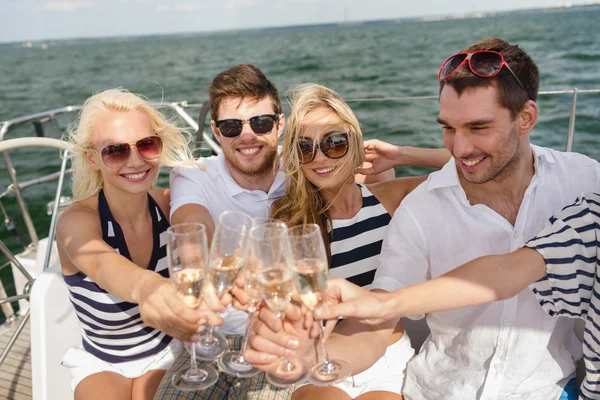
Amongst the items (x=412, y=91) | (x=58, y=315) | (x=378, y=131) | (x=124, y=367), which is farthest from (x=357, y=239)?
(x=412, y=91)

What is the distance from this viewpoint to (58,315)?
8.12 ft

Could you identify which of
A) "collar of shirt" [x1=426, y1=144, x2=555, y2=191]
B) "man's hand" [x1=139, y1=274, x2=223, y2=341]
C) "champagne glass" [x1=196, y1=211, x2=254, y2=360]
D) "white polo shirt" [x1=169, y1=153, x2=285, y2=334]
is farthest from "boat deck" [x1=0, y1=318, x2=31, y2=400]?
"collar of shirt" [x1=426, y1=144, x2=555, y2=191]

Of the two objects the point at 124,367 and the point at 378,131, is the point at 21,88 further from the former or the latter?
the point at 124,367

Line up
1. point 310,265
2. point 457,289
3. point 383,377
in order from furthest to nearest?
point 383,377
point 457,289
point 310,265

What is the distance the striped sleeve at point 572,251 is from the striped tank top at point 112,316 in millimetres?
1505

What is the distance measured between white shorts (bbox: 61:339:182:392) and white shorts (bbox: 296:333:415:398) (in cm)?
61

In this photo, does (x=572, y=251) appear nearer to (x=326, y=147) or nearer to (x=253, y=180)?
(x=326, y=147)

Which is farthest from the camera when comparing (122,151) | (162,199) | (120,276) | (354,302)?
(162,199)

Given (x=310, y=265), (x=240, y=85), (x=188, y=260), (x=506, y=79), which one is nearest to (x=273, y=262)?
(x=310, y=265)

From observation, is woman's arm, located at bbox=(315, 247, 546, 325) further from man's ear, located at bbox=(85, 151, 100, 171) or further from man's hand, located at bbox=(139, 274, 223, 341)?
man's ear, located at bbox=(85, 151, 100, 171)

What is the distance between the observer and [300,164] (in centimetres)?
238

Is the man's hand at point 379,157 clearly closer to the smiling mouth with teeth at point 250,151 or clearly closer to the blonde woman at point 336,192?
the blonde woman at point 336,192

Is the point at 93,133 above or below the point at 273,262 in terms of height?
above

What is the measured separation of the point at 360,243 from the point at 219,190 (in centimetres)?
81
